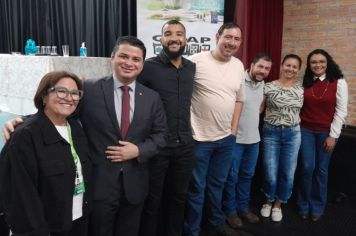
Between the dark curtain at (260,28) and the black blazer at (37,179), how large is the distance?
10.1ft

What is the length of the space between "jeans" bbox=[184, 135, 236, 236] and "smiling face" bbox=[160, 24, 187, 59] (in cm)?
63

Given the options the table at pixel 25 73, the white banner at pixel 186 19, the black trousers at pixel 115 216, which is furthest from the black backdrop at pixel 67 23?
the black trousers at pixel 115 216

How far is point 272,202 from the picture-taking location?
2838 millimetres

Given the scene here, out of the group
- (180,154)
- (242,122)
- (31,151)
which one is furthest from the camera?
(242,122)

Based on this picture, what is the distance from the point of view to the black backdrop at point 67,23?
2.67m

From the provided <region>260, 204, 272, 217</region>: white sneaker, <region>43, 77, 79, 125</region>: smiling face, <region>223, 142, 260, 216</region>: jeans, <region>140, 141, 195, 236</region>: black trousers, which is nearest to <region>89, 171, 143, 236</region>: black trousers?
<region>140, 141, 195, 236</region>: black trousers

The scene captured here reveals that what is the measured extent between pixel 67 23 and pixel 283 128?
6.92 feet

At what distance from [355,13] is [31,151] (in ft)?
12.6

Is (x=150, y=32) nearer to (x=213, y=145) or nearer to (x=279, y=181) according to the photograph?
(x=213, y=145)

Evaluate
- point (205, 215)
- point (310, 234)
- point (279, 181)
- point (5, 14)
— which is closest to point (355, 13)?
point (279, 181)

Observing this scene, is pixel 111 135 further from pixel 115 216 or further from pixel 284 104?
pixel 284 104

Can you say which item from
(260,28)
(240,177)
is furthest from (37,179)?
(260,28)

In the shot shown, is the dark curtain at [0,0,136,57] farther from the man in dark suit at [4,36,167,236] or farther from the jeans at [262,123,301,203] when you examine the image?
the jeans at [262,123,301,203]

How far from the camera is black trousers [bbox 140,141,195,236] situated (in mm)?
1881
